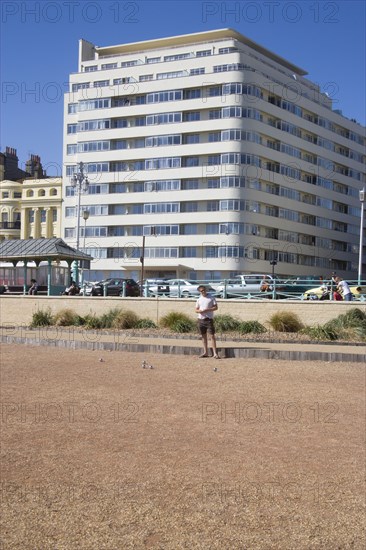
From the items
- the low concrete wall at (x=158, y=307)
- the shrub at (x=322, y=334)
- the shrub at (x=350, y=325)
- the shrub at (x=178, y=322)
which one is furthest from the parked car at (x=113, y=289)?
the shrub at (x=322, y=334)

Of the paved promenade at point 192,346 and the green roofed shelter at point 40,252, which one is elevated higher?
the green roofed shelter at point 40,252

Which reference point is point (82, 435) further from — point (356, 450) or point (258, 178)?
point (258, 178)

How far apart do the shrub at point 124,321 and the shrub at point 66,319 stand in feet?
7.01

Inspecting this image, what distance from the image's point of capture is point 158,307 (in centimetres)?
2691

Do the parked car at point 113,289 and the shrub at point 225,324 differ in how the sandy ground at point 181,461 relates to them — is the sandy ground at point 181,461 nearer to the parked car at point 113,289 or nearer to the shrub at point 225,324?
the shrub at point 225,324

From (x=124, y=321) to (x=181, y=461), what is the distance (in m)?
17.7

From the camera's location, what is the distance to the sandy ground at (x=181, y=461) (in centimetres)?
570

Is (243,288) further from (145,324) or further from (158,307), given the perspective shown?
(145,324)

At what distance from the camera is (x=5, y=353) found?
17.6m

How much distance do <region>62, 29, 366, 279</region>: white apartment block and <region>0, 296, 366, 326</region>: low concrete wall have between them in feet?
118

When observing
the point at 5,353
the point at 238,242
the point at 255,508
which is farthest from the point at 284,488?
the point at 238,242

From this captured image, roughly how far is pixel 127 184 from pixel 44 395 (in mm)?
61001

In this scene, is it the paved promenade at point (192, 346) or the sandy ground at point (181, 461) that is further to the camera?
the paved promenade at point (192, 346)

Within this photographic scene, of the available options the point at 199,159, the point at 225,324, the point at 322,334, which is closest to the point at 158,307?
the point at 225,324
